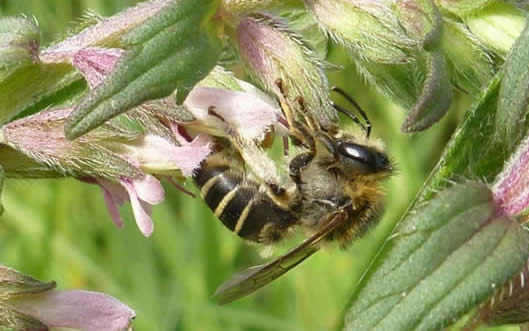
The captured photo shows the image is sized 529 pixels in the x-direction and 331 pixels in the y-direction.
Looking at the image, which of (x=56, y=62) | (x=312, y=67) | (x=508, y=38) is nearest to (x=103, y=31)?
(x=56, y=62)

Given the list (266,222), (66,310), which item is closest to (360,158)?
(266,222)

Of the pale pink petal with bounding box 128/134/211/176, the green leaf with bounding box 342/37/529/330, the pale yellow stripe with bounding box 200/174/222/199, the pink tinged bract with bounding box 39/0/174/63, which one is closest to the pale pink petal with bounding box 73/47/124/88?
the pink tinged bract with bounding box 39/0/174/63

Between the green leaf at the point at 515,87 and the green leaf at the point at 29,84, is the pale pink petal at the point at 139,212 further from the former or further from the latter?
the green leaf at the point at 515,87

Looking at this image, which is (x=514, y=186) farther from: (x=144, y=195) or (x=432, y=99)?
(x=144, y=195)

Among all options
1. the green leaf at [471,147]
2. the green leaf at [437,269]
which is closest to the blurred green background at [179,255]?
the green leaf at [471,147]

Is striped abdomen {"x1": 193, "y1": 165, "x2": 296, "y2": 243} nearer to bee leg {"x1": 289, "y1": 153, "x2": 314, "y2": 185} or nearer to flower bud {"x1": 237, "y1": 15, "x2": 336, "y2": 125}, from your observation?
bee leg {"x1": 289, "y1": 153, "x2": 314, "y2": 185}

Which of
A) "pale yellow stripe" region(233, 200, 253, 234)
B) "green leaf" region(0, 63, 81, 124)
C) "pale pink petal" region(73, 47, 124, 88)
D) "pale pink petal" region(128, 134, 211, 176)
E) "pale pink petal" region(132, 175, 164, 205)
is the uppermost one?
"pale pink petal" region(73, 47, 124, 88)

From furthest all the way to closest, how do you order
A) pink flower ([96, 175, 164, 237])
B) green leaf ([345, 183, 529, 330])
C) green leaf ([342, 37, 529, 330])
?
pink flower ([96, 175, 164, 237])
green leaf ([342, 37, 529, 330])
green leaf ([345, 183, 529, 330])
